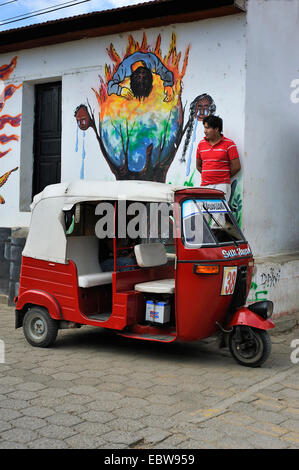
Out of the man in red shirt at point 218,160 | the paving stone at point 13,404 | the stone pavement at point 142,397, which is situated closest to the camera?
the stone pavement at point 142,397

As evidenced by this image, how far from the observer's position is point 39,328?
257 inches

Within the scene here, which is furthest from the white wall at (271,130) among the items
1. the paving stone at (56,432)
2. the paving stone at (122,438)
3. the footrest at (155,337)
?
the paving stone at (56,432)

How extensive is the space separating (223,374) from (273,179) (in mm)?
3757

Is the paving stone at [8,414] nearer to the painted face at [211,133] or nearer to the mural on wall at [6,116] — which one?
the painted face at [211,133]

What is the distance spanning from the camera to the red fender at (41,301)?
6.30 metres

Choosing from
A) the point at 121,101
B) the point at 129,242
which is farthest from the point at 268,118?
the point at 129,242

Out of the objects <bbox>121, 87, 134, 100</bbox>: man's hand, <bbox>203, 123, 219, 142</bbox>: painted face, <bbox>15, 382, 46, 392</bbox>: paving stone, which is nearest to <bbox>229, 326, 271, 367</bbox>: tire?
<bbox>15, 382, 46, 392</bbox>: paving stone

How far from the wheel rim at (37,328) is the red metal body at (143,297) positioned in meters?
0.20

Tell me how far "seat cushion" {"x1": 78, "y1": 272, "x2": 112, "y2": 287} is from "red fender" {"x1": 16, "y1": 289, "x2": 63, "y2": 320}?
0.42m

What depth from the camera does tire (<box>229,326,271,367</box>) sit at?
18.5ft

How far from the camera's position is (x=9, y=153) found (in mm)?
10656

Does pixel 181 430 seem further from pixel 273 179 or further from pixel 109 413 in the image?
pixel 273 179

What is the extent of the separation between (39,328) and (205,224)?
2331 mm

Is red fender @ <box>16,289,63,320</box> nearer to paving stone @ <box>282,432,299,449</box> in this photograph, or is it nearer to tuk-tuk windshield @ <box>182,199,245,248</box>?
tuk-tuk windshield @ <box>182,199,245,248</box>
